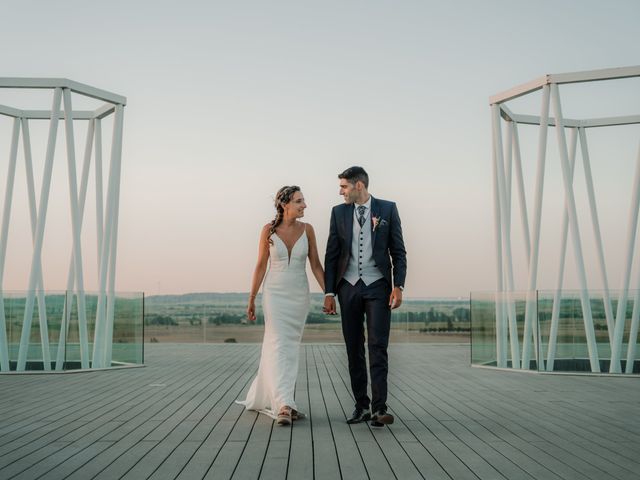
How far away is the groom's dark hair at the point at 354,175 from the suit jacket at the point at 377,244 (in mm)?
168

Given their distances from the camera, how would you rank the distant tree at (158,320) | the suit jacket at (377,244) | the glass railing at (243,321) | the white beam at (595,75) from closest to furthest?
the suit jacket at (377,244) → the white beam at (595,75) → the glass railing at (243,321) → the distant tree at (158,320)

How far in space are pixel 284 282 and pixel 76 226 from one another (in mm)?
4958

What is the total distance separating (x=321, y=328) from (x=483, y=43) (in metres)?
6.23

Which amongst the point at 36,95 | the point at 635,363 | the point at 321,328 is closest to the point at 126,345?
the point at 36,95

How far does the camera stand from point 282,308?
250 inches

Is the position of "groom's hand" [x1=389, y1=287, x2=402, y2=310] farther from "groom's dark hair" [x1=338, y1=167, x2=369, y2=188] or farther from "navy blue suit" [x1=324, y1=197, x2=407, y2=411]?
"groom's dark hair" [x1=338, y1=167, x2=369, y2=188]

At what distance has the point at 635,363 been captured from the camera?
33.6 feet

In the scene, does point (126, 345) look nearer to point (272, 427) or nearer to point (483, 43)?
point (272, 427)

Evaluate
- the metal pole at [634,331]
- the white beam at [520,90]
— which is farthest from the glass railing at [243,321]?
the metal pole at [634,331]

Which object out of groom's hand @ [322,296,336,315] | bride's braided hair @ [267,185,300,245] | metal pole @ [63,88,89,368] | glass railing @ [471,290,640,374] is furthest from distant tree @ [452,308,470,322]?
groom's hand @ [322,296,336,315]

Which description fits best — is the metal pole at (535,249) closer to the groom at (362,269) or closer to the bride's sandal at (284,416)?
Result: the groom at (362,269)

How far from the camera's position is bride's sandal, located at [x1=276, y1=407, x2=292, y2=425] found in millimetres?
5762

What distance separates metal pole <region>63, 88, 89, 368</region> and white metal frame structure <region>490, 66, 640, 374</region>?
5.49 metres

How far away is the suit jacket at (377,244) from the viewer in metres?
5.86
